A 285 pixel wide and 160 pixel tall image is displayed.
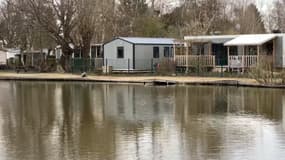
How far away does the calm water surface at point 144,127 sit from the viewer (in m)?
13.6

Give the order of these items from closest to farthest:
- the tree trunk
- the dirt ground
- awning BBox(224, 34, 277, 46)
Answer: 1. the dirt ground
2. awning BBox(224, 34, 277, 46)
3. the tree trunk

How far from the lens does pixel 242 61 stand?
4562cm

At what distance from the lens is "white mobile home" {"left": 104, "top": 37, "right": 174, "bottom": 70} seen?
5153 cm

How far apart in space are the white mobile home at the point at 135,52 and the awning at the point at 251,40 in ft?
25.1

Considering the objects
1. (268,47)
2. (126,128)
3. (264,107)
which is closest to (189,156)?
(126,128)

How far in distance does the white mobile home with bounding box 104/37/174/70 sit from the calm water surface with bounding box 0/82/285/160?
22400mm

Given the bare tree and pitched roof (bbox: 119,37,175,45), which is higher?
the bare tree

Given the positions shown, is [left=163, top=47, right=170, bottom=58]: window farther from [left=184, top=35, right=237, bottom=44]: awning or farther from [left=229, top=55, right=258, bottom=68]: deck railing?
[left=229, top=55, right=258, bottom=68]: deck railing

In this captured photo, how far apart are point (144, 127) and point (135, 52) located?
33742 mm

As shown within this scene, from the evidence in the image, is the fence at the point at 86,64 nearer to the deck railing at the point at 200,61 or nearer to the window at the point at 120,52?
the window at the point at 120,52

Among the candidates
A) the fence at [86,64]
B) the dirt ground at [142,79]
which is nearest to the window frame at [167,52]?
the fence at [86,64]

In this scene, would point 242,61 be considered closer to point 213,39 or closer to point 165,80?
point 213,39

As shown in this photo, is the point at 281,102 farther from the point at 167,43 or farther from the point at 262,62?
the point at 167,43

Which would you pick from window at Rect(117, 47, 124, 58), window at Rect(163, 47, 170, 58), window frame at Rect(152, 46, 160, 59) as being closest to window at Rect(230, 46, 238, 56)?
window at Rect(163, 47, 170, 58)
